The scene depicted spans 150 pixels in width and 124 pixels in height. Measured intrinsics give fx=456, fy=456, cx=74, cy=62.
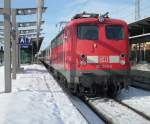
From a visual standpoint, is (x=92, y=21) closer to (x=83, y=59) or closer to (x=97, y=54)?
(x=97, y=54)

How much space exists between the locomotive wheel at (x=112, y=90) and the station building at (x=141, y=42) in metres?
8.94

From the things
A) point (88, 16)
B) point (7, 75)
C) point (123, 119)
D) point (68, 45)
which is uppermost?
point (88, 16)

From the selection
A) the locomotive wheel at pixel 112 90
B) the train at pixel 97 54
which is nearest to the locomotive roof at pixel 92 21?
the train at pixel 97 54

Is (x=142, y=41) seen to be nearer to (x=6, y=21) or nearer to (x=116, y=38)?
(x=116, y=38)

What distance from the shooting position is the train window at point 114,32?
16.5 metres

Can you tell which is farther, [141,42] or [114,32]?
[141,42]

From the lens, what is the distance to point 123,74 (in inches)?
637

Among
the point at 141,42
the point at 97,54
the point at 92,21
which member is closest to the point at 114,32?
the point at 92,21

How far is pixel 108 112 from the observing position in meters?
13.2

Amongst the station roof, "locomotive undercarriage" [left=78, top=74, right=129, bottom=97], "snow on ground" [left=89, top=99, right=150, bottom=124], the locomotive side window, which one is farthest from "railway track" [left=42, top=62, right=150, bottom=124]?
the station roof

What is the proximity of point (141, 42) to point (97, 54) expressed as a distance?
1195cm

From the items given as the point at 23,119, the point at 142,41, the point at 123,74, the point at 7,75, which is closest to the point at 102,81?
the point at 123,74

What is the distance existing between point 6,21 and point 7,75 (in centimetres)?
186

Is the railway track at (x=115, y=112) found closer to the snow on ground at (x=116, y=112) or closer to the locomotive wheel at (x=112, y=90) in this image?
the snow on ground at (x=116, y=112)
